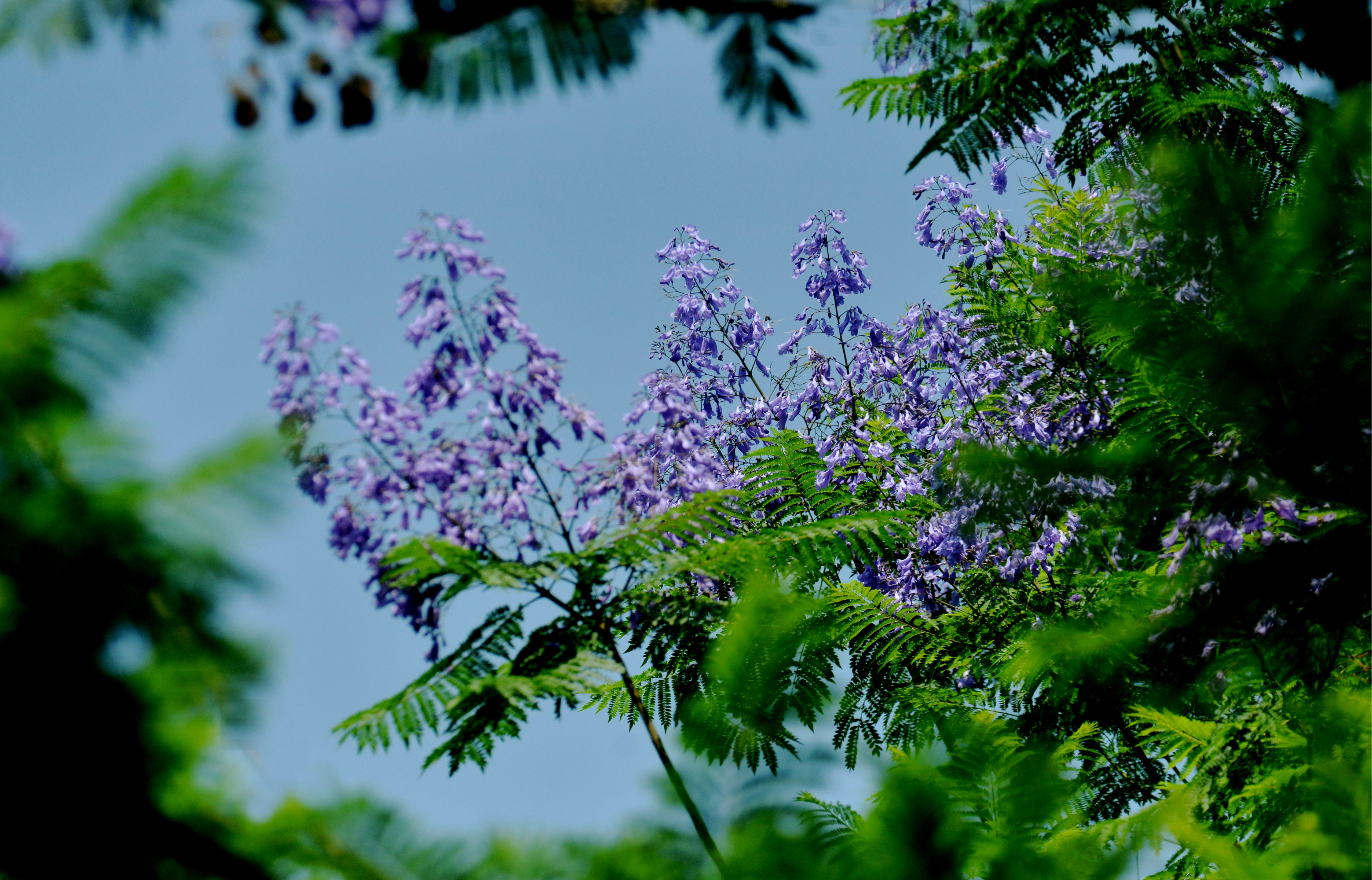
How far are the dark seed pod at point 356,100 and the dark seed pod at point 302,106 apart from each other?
5 centimetres

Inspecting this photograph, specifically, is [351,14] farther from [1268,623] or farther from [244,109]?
[1268,623]

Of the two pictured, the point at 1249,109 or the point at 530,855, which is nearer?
the point at 530,855

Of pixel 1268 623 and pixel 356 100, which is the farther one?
pixel 1268 623

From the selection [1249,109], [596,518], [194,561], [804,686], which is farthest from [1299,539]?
[194,561]

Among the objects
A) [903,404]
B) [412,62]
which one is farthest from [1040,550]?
[412,62]

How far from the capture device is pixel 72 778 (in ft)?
2.31

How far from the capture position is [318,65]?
1.12 metres

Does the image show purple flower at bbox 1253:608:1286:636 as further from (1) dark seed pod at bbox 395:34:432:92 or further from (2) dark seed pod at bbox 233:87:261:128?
(2) dark seed pod at bbox 233:87:261:128

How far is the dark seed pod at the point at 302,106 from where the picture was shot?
1.12m

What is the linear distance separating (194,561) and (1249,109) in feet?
11.9

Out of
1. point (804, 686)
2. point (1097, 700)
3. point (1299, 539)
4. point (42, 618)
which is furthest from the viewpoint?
point (1097, 700)

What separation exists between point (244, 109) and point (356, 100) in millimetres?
146

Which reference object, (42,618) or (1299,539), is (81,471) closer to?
(42,618)

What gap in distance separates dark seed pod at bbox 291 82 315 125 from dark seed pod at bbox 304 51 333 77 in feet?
0.10
